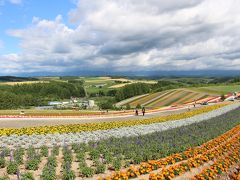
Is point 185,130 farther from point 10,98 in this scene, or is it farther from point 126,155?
point 10,98

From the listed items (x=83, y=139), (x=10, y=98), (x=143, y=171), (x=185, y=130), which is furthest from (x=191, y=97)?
(x=143, y=171)

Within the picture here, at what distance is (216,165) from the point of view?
13.6 m

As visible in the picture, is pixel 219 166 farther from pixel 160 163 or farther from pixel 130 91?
pixel 130 91

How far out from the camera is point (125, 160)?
15906mm

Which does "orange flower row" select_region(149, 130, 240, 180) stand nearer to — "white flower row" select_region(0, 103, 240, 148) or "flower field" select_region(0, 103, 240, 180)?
"flower field" select_region(0, 103, 240, 180)

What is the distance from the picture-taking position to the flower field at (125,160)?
41.8 feet

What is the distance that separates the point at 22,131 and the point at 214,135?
1363 cm

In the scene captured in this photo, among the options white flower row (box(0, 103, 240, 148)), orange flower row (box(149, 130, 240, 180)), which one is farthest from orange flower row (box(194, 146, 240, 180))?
white flower row (box(0, 103, 240, 148))

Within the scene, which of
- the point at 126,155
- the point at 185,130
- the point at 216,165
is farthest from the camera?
the point at 185,130

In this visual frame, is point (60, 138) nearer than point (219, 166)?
No

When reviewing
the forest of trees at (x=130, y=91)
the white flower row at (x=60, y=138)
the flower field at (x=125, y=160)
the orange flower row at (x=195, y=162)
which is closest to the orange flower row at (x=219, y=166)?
the flower field at (x=125, y=160)

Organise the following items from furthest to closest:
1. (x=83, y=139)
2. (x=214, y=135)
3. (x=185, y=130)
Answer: (x=185, y=130) → (x=214, y=135) → (x=83, y=139)

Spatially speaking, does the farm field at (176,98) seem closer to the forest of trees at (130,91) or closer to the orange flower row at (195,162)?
the forest of trees at (130,91)

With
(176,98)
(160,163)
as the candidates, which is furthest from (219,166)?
(176,98)
